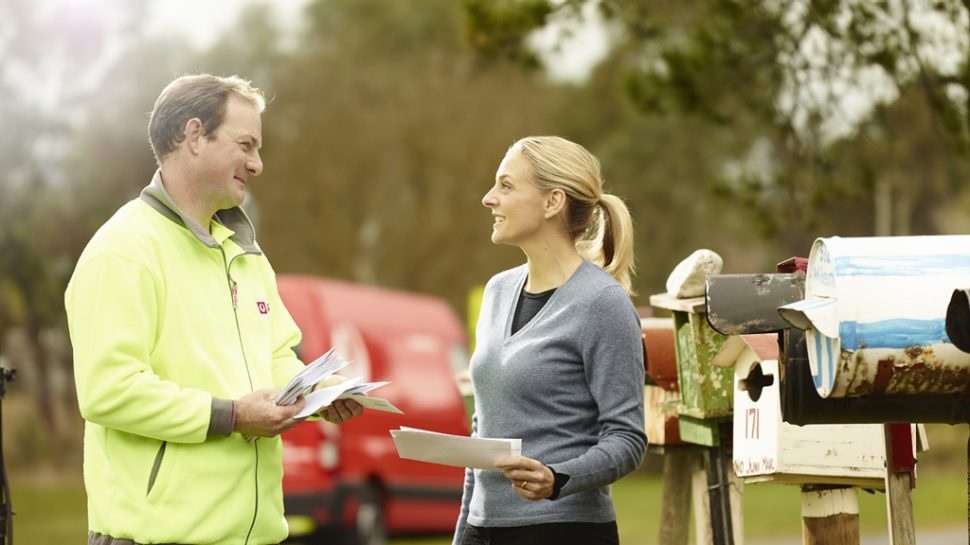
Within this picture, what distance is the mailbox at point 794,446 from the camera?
455cm

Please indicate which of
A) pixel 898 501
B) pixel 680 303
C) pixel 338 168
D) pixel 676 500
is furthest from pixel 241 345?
pixel 338 168

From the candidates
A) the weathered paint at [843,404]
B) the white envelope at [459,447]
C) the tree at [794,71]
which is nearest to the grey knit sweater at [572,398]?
the white envelope at [459,447]

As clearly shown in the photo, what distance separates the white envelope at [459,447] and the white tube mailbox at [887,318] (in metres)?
0.78

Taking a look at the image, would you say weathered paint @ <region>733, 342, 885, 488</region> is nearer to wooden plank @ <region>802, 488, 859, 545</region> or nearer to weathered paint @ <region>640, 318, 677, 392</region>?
wooden plank @ <region>802, 488, 859, 545</region>

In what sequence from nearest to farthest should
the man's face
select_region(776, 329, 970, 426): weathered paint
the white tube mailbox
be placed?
the white tube mailbox, select_region(776, 329, 970, 426): weathered paint, the man's face

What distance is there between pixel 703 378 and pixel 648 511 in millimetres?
17878

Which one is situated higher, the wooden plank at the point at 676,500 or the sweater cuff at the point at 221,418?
the wooden plank at the point at 676,500

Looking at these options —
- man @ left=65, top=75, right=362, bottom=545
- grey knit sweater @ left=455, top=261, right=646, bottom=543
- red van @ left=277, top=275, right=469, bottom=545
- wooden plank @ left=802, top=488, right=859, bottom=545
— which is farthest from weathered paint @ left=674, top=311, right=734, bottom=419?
red van @ left=277, top=275, right=469, bottom=545

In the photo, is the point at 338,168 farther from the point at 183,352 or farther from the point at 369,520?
the point at 183,352

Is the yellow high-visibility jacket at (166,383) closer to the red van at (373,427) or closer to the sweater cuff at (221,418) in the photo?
the sweater cuff at (221,418)

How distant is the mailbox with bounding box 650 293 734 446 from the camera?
16.5ft

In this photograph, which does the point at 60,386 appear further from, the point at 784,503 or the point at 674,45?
the point at 674,45

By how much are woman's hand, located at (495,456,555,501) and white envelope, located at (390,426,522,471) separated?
0.02 m

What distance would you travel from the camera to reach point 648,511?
74.0ft
